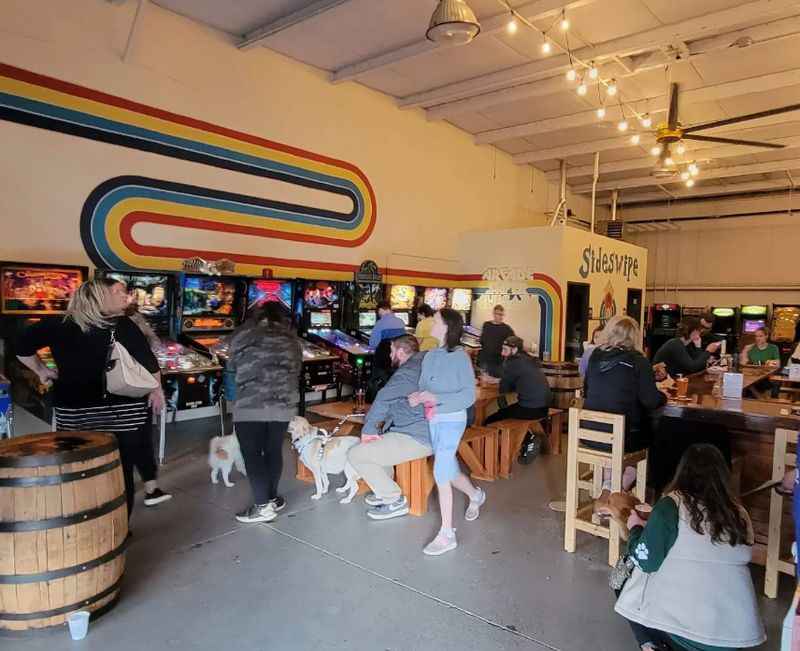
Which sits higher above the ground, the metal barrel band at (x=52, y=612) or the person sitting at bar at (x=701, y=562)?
the person sitting at bar at (x=701, y=562)

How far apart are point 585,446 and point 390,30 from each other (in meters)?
Answer: 4.76

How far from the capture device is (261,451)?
3.45m

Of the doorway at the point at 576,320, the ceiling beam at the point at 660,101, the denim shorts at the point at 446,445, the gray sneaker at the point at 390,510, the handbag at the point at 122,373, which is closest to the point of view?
the handbag at the point at 122,373

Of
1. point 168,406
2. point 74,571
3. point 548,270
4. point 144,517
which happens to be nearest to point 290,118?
point 168,406

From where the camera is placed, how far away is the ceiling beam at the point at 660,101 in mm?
6492

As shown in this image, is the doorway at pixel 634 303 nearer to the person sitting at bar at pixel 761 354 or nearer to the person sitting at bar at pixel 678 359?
the person sitting at bar at pixel 761 354

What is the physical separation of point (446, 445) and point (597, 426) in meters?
0.85

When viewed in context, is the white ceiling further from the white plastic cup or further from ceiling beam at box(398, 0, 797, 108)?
the white plastic cup

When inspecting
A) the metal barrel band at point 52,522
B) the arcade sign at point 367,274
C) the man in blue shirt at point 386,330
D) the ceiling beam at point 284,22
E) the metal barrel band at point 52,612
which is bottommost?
the metal barrel band at point 52,612

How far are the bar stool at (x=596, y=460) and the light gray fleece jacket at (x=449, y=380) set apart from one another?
24.0 inches

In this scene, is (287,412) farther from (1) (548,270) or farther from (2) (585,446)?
(1) (548,270)

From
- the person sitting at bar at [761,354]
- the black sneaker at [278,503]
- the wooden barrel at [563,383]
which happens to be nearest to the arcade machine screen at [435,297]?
the wooden barrel at [563,383]

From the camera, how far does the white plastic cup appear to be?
216 centimetres

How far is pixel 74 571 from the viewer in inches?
83.6
